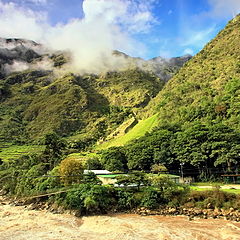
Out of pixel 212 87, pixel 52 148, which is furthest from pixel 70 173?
pixel 212 87

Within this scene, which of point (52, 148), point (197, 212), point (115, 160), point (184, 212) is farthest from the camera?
point (52, 148)

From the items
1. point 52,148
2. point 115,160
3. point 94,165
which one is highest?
point 52,148

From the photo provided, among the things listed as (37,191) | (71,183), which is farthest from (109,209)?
(37,191)

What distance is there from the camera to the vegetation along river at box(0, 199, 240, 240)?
31719 millimetres

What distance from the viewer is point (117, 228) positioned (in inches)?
1369

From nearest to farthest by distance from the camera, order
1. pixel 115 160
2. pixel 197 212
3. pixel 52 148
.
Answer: pixel 197 212
pixel 115 160
pixel 52 148

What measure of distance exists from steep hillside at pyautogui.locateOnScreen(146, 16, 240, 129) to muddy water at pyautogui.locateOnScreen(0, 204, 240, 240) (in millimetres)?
38293

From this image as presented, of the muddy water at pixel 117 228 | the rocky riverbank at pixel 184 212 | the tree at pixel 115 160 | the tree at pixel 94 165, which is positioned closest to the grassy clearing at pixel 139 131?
the tree at pixel 115 160

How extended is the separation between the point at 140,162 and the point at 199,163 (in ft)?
55.6

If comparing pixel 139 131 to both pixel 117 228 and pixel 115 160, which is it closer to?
pixel 115 160

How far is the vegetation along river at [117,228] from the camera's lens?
31.7m

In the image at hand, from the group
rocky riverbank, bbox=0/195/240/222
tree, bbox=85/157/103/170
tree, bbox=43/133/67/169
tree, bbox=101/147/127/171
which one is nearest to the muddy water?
rocky riverbank, bbox=0/195/240/222

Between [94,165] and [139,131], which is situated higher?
[139,131]

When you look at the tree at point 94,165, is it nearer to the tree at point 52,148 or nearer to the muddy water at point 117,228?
the tree at point 52,148
